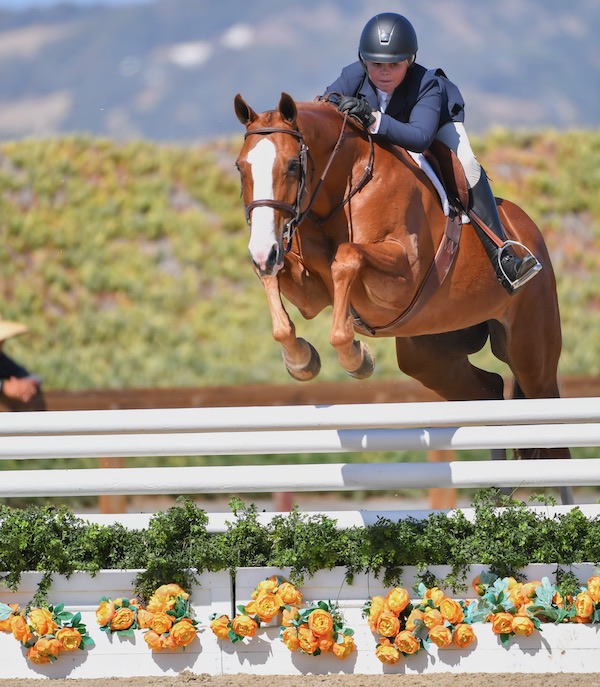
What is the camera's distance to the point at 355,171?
3.92 m

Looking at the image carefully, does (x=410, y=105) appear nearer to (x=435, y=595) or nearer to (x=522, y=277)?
(x=522, y=277)

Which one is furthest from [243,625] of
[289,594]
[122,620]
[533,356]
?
[533,356]

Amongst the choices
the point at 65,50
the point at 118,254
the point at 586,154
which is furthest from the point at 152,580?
the point at 65,50

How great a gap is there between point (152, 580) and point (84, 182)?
8647 millimetres

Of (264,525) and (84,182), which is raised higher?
(84,182)

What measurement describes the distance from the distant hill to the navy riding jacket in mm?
136121

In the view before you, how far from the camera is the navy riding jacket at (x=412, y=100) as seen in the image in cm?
395

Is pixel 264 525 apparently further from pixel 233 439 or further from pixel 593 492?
pixel 593 492

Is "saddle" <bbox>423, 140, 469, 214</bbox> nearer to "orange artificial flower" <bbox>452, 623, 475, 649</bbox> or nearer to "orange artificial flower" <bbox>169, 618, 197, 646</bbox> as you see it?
"orange artificial flower" <bbox>452, 623, 475, 649</bbox>

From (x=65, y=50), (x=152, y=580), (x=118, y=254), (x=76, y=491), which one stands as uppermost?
(x=65, y=50)

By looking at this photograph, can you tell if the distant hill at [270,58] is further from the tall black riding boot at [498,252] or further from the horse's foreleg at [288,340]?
the horse's foreleg at [288,340]

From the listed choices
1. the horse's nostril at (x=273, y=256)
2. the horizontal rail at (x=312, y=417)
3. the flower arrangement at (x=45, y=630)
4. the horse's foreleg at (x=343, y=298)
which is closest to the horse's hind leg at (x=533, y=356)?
the horizontal rail at (x=312, y=417)

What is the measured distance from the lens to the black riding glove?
3928 millimetres

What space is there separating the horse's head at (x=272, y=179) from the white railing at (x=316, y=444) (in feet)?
1.85
